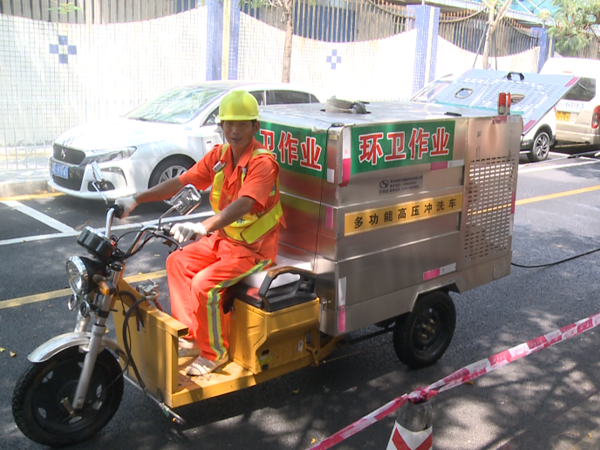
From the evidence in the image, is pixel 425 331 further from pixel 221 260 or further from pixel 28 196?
pixel 28 196

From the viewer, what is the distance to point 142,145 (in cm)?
842

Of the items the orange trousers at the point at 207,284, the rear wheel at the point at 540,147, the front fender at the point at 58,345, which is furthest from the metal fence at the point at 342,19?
the front fender at the point at 58,345

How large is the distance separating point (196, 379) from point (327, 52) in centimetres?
1491

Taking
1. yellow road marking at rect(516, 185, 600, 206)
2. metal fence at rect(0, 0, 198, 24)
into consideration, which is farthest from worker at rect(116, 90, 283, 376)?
metal fence at rect(0, 0, 198, 24)

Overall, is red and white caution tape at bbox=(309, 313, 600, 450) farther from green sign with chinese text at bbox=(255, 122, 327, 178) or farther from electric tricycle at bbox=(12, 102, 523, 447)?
green sign with chinese text at bbox=(255, 122, 327, 178)

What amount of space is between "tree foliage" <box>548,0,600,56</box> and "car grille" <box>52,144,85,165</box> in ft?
65.1

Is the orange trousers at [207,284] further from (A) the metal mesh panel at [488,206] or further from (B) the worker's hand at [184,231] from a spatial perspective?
(A) the metal mesh panel at [488,206]

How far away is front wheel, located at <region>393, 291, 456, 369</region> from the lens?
4.35 meters

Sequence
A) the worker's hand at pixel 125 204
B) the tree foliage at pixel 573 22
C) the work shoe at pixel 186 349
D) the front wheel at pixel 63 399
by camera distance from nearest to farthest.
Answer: the front wheel at pixel 63 399, the worker's hand at pixel 125 204, the work shoe at pixel 186 349, the tree foliage at pixel 573 22

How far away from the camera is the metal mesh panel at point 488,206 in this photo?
4477mm

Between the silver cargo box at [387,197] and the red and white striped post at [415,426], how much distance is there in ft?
3.98

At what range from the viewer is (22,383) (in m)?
3.21

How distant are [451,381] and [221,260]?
1.43 metres

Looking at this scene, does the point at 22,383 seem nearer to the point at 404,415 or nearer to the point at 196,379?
the point at 196,379
